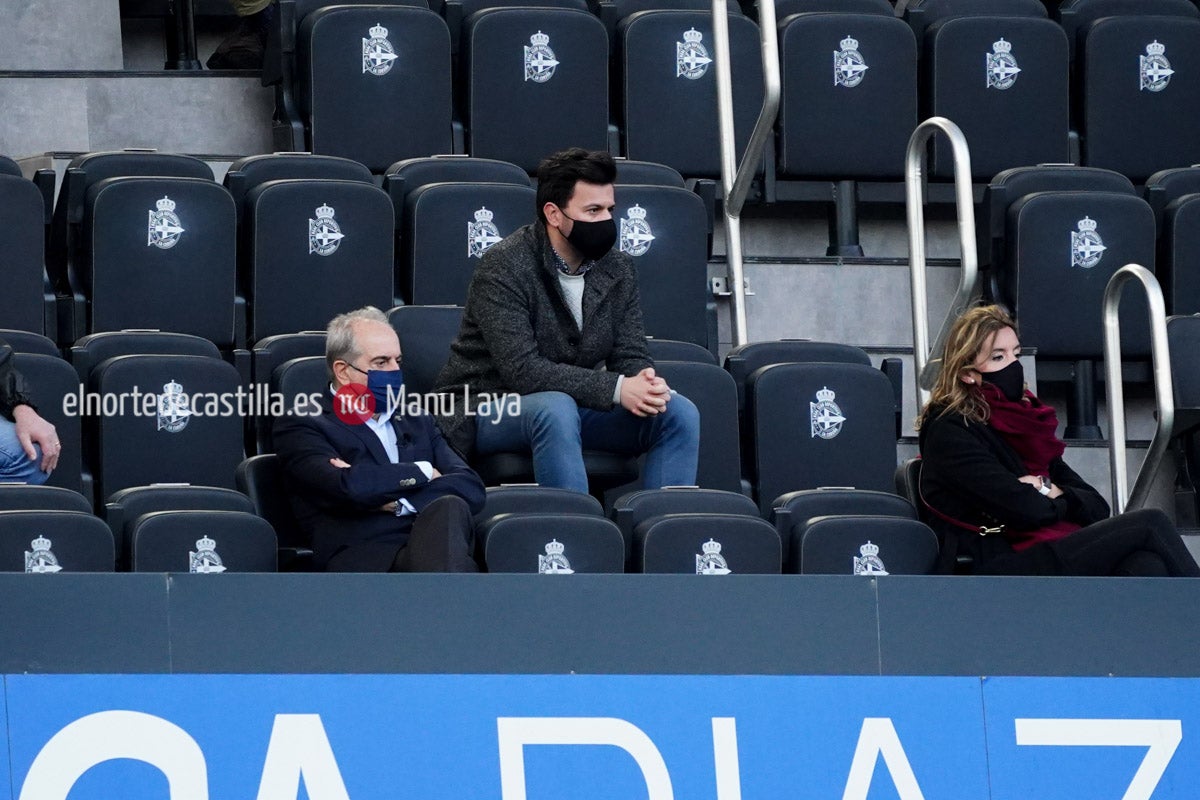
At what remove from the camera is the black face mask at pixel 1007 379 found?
136 inches

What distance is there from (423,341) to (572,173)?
42 cm

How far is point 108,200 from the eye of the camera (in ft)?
12.3

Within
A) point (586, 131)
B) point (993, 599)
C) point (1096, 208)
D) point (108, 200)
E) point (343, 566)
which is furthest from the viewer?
point (586, 131)

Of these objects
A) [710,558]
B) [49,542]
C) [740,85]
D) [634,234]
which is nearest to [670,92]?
[740,85]

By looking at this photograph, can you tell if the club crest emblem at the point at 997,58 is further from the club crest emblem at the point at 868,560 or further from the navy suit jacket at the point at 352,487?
the navy suit jacket at the point at 352,487

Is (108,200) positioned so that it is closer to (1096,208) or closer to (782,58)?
(782,58)

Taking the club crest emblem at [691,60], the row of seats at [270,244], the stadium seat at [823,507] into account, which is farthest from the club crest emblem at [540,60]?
the stadium seat at [823,507]

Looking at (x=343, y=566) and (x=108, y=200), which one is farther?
(x=108, y=200)

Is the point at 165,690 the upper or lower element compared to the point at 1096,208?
lower

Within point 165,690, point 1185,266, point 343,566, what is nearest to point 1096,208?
point 1185,266

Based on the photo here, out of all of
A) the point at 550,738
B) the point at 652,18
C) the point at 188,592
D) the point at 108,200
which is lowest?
the point at 550,738

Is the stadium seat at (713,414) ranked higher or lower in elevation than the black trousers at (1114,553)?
higher

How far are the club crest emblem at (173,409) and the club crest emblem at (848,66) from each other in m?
1.83

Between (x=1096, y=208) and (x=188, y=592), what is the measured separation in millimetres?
2485
